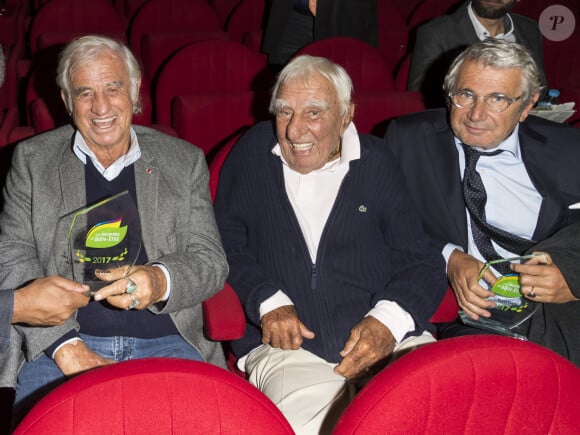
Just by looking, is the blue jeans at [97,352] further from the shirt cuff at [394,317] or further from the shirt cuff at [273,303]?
the shirt cuff at [394,317]

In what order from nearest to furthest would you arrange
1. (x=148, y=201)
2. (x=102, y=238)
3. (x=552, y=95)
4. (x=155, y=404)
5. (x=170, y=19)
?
(x=155, y=404)
(x=102, y=238)
(x=148, y=201)
(x=552, y=95)
(x=170, y=19)

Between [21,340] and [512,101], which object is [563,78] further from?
[21,340]

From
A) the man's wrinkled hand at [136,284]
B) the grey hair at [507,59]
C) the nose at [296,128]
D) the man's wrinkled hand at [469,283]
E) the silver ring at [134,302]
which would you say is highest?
the grey hair at [507,59]

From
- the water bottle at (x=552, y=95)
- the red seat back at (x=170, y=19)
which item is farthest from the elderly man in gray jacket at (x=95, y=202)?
the red seat back at (x=170, y=19)

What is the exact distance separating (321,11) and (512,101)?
1859mm

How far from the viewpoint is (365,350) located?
165 centimetres

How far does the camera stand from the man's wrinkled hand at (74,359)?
60.9 inches

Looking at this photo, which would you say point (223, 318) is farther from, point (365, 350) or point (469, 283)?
point (469, 283)

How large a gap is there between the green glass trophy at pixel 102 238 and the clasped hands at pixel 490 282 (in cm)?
81

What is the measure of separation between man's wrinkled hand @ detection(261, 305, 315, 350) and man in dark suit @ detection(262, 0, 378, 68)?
1994 millimetres

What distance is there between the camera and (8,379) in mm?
1543

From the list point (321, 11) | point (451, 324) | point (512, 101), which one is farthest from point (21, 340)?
point (321, 11)

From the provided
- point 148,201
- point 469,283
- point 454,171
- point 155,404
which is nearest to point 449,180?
point 454,171

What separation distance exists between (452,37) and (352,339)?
176 cm
